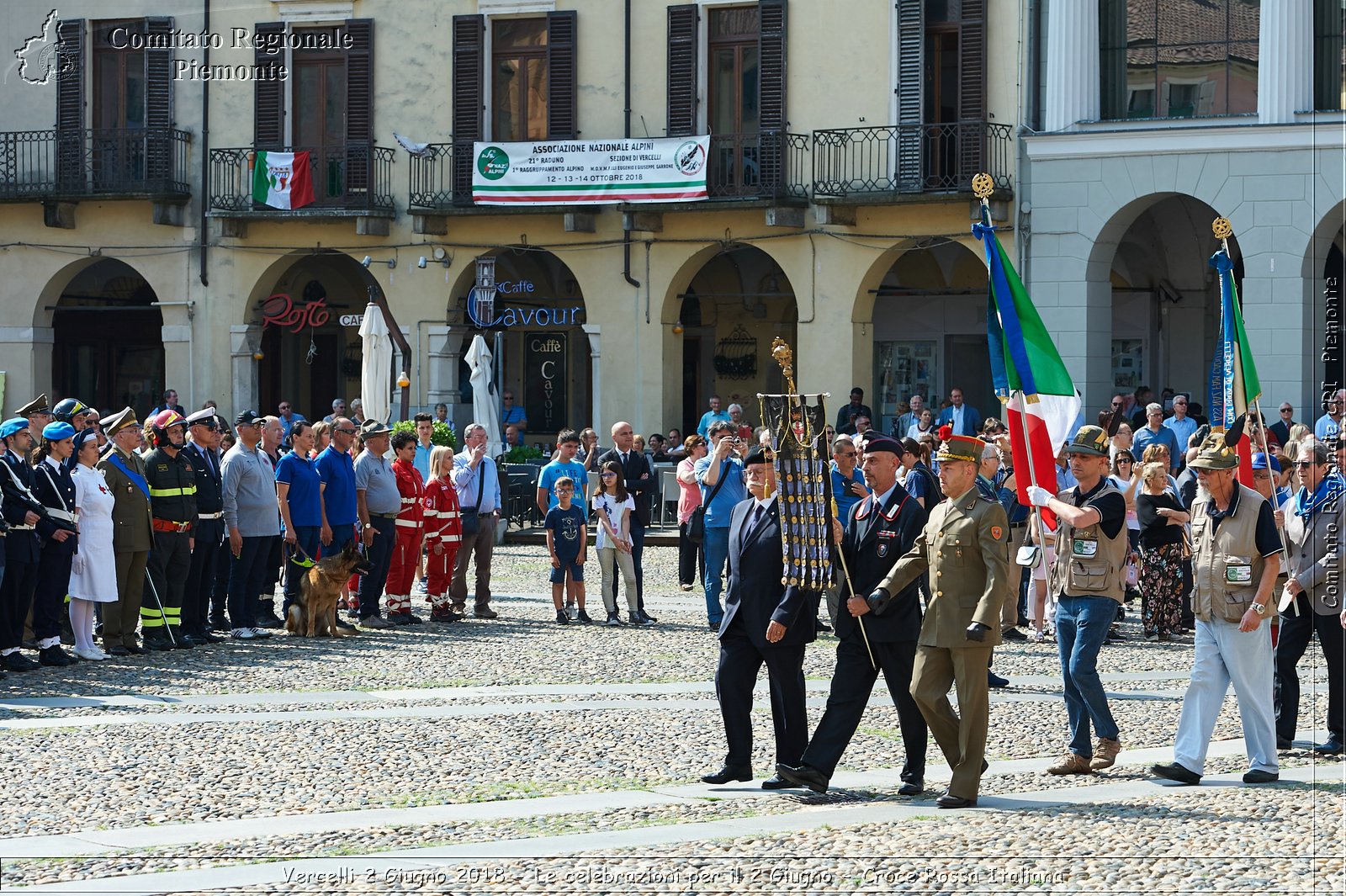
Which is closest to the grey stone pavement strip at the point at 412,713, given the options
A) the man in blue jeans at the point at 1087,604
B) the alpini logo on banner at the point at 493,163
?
the man in blue jeans at the point at 1087,604

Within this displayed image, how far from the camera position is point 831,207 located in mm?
28531

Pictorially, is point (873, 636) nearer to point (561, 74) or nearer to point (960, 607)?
point (960, 607)

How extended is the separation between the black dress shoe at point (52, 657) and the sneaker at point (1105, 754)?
25.9ft

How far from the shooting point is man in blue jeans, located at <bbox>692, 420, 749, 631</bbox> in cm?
1616

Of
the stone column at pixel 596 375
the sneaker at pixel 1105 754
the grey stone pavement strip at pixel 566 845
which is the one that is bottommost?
the grey stone pavement strip at pixel 566 845

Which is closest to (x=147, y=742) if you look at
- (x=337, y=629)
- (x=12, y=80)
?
(x=337, y=629)

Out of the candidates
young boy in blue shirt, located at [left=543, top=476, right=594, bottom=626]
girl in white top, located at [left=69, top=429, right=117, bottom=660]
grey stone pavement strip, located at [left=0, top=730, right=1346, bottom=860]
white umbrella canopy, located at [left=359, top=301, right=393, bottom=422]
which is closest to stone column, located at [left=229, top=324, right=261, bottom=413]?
white umbrella canopy, located at [left=359, top=301, right=393, bottom=422]

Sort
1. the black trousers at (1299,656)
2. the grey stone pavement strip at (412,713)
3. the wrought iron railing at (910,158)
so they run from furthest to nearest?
the wrought iron railing at (910,158), the grey stone pavement strip at (412,713), the black trousers at (1299,656)

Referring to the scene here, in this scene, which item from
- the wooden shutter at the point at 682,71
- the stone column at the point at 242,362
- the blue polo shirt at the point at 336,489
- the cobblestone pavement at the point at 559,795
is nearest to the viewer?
the cobblestone pavement at the point at 559,795

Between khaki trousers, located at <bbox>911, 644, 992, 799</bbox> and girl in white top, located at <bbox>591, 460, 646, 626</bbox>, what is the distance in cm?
774

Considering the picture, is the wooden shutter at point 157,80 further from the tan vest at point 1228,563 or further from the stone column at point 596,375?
the tan vest at point 1228,563

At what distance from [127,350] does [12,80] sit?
5.49m

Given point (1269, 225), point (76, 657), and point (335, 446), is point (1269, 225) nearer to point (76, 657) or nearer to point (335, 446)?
point (335, 446)

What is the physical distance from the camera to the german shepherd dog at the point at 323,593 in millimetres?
15898
